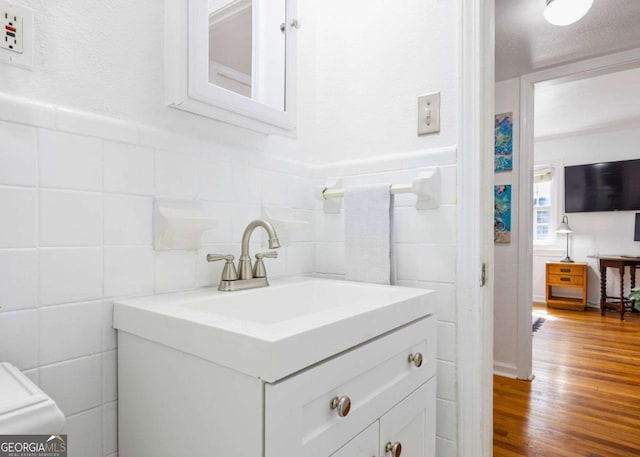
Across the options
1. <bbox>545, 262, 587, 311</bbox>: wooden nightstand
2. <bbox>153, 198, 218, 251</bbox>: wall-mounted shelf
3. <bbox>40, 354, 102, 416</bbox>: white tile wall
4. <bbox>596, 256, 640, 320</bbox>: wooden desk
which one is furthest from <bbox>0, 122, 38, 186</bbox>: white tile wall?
<bbox>545, 262, 587, 311</bbox>: wooden nightstand

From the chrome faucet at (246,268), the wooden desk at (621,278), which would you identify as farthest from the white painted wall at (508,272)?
the wooden desk at (621,278)

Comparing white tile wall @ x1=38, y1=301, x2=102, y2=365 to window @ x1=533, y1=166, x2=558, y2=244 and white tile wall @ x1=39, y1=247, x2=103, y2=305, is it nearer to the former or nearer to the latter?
white tile wall @ x1=39, y1=247, x2=103, y2=305

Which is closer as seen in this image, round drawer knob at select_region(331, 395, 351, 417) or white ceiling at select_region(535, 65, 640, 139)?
round drawer knob at select_region(331, 395, 351, 417)

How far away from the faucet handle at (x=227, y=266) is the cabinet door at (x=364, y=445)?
0.51 metres

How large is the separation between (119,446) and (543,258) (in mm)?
5403

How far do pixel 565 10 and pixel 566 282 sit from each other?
3929mm

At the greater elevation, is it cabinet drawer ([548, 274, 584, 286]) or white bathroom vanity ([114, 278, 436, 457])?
white bathroom vanity ([114, 278, 436, 457])

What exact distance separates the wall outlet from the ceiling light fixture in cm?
191

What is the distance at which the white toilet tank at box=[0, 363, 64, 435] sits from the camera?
0.44 metres

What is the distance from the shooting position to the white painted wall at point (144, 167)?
720 millimetres

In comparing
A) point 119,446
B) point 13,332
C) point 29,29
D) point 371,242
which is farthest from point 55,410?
point 371,242

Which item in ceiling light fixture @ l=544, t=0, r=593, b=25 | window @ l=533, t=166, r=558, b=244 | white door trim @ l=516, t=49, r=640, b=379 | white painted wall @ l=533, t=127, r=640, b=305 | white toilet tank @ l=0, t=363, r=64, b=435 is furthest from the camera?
window @ l=533, t=166, r=558, b=244

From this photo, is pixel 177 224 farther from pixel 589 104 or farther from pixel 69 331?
pixel 589 104

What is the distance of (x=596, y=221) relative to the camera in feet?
14.9
